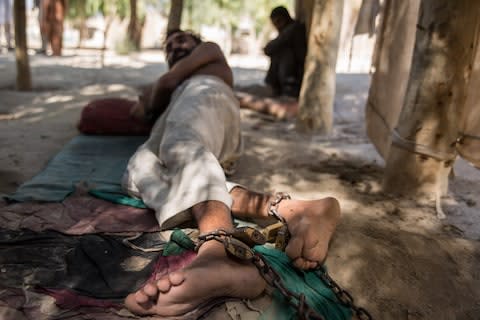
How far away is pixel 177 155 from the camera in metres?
2.04

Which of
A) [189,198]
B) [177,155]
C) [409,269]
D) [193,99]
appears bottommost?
[409,269]

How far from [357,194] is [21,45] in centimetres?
459

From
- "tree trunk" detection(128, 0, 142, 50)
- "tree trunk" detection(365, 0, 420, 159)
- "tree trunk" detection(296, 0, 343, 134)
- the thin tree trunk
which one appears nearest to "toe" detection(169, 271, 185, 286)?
"tree trunk" detection(365, 0, 420, 159)

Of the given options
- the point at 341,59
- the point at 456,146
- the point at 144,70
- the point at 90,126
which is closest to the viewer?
the point at 456,146

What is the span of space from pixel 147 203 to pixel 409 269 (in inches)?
45.9

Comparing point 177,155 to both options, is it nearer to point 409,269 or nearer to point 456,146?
point 409,269

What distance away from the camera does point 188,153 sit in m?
2.01

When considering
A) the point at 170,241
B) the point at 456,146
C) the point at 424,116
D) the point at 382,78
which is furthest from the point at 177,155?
the point at 382,78

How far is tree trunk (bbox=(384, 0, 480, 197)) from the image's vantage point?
2.20m

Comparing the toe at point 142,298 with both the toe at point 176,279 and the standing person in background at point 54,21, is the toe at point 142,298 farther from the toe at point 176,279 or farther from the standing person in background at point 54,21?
the standing person in background at point 54,21

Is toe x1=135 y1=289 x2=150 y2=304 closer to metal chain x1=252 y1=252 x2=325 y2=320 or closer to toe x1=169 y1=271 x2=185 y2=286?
toe x1=169 y1=271 x2=185 y2=286

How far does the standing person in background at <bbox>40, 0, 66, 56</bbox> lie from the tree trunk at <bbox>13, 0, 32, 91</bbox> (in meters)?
4.76

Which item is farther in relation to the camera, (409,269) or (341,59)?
(341,59)

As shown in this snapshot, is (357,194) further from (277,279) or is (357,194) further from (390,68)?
(277,279)
